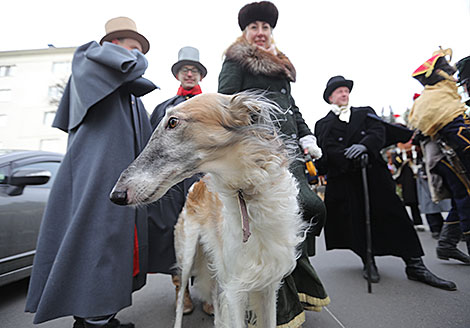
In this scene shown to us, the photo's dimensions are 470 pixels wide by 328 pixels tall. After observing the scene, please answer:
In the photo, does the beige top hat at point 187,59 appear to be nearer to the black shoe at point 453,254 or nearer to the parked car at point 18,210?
the parked car at point 18,210

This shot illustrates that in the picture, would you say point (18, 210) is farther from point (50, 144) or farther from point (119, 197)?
point (50, 144)

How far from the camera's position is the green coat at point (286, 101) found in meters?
2.03

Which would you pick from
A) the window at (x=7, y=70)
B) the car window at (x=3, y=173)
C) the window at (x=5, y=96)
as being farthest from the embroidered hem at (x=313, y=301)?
the window at (x=7, y=70)

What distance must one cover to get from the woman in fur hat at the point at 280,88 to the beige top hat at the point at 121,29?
107cm

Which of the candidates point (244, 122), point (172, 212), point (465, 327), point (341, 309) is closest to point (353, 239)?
point (341, 309)

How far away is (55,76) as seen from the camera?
2488 centimetres

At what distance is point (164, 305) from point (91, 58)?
2.45m

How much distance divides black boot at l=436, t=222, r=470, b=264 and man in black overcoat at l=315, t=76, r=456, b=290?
84 centimetres

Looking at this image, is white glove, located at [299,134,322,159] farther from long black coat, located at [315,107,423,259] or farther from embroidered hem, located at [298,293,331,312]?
long black coat, located at [315,107,423,259]

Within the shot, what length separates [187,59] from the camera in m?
3.26

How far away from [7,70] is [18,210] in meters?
30.6

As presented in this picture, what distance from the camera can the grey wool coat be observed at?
1.83 metres

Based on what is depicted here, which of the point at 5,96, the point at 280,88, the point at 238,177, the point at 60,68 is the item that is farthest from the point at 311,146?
the point at 5,96

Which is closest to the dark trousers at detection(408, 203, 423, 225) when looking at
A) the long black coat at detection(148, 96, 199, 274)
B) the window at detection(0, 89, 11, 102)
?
the long black coat at detection(148, 96, 199, 274)
